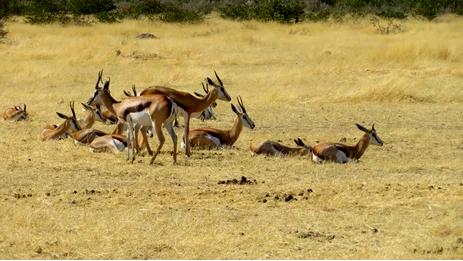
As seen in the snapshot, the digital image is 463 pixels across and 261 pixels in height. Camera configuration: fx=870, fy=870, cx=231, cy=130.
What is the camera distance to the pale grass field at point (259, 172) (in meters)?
7.02

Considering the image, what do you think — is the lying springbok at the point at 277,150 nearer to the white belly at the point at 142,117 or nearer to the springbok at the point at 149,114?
the springbok at the point at 149,114

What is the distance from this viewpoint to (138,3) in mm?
40125

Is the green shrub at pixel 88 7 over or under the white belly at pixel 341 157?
under

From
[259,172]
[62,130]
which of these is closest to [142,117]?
[259,172]

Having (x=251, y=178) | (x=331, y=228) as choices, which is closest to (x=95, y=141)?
(x=251, y=178)

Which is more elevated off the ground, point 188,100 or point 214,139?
point 188,100

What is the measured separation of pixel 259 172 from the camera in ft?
33.9

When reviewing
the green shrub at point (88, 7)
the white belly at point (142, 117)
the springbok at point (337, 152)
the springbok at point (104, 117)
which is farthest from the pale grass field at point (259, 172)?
the green shrub at point (88, 7)

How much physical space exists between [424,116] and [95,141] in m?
6.43

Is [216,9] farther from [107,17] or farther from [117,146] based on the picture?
[117,146]

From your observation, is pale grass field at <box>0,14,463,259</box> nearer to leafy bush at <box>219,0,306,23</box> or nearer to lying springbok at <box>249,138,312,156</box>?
lying springbok at <box>249,138,312,156</box>

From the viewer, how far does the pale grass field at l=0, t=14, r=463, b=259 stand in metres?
7.02

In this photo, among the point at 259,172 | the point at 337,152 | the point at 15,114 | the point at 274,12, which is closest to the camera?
the point at 259,172

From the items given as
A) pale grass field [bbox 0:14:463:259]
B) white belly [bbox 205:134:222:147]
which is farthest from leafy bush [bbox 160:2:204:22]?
white belly [bbox 205:134:222:147]
